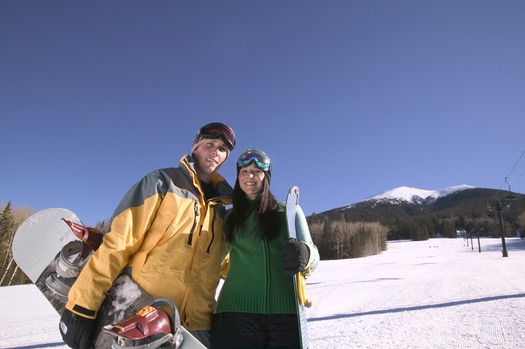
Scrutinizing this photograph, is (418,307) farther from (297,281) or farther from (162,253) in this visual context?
(162,253)

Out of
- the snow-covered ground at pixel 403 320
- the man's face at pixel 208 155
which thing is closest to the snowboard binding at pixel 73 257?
the man's face at pixel 208 155

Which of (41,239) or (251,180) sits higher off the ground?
(251,180)

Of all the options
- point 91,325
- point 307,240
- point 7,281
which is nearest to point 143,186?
point 91,325

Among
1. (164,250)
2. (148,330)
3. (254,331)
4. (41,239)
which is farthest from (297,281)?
(41,239)

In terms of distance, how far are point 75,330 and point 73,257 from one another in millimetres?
511

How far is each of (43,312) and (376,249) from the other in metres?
67.3

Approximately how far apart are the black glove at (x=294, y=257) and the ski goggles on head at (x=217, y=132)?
1020 mm

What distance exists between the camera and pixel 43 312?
7.52m

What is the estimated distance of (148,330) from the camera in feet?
4.66

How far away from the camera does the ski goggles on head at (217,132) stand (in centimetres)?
253

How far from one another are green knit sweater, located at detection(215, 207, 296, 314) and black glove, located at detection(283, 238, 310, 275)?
0.19 meters

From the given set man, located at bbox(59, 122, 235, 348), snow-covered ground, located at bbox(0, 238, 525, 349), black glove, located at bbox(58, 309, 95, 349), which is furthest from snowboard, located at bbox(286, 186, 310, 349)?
snow-covered ground, located at bbox(0, 238, 525, 349)

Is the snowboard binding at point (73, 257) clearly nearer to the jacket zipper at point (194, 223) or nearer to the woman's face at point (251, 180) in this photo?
the jacket zipper at point (194, 223)

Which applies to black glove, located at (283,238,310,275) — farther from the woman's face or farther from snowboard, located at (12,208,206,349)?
snowboard, located at (12,208,206,349)
